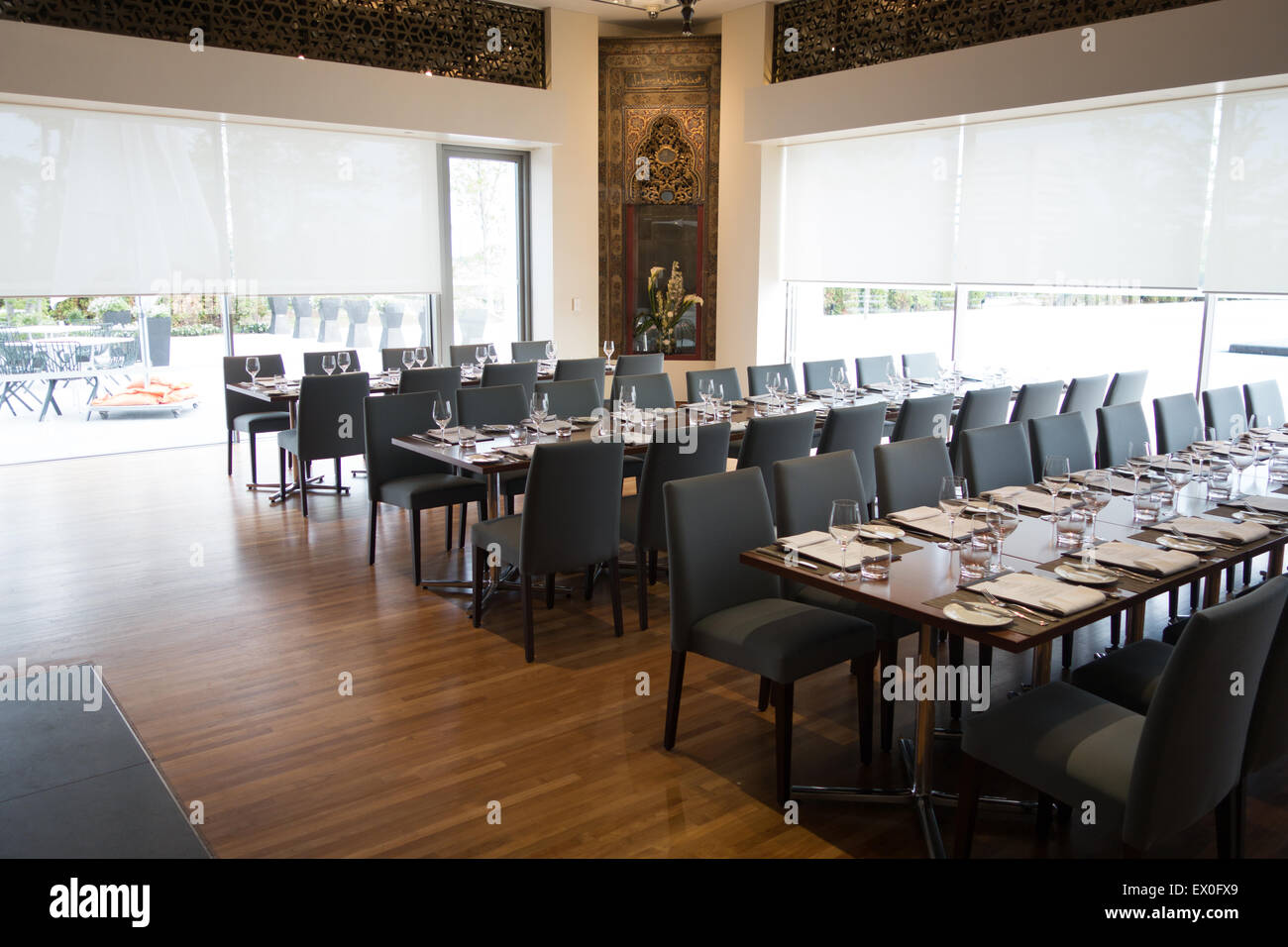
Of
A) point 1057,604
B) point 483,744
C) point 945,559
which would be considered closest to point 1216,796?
point 1057,604

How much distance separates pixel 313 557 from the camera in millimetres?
6059

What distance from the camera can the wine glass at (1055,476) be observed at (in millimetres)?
3664

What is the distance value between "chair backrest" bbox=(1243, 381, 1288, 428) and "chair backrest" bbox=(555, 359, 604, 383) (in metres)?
4.34

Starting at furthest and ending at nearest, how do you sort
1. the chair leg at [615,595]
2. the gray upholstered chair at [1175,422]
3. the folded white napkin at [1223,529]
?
the gray upholstered chair at [1175,422]
the chair leg at [615,595]
the folded white napkin at [1223,529]

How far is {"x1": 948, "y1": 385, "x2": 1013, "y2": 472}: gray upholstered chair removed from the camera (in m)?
6.07

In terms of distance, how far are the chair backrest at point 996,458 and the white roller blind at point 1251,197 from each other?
11.5ft

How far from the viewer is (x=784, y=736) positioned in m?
3.30

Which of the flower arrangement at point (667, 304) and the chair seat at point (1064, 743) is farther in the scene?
the flower arrangement at point (667, 304)

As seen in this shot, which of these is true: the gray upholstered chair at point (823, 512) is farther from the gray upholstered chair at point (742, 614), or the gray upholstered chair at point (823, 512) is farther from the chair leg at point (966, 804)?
the chair leg at point (966, 804)

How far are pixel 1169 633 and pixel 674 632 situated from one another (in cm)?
185

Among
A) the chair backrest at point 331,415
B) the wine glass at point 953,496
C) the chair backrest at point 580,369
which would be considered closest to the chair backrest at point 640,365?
the chair backrest at point 580,369

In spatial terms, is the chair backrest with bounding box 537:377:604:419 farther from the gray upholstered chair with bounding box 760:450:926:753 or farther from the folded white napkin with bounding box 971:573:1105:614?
the folded white napkin with bounding box 971:573:1105:614

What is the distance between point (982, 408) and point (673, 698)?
3.37m

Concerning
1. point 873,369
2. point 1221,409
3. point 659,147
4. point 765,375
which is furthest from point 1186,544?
point 659,147
